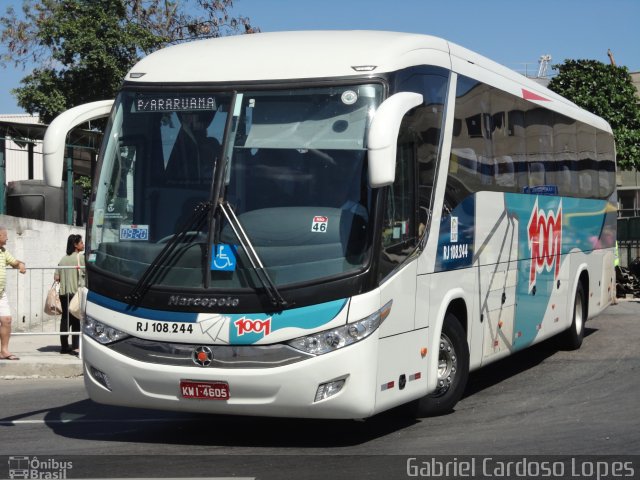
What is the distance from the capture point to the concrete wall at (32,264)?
682 inches

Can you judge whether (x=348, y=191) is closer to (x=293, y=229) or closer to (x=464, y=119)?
(x=293, y=229)

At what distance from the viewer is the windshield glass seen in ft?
26.6

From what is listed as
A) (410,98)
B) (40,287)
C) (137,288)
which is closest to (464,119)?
(410,98)

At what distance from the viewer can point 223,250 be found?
8188 mm

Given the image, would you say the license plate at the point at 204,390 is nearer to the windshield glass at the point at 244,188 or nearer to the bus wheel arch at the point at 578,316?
the windshield glass at the point at 244,188

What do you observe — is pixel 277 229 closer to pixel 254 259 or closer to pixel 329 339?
pixel 254 259

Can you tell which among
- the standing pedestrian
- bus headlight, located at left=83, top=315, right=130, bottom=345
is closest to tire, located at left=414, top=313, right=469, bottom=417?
bus headlight, located at left=83, top=315, right=130, bottom=345

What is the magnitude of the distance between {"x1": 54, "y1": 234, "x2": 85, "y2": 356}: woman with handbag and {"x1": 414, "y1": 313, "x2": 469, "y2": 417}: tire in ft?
22.3

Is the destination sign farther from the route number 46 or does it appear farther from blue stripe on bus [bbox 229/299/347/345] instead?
blue stripe on bus [bbox 229/299/347/345]

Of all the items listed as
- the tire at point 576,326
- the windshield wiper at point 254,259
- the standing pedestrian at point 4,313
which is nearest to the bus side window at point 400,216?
the windshield wiper at point 254,259

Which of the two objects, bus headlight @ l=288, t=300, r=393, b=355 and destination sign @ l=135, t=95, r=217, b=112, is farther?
destination sign @ l=135, t=95, r=217, b=112

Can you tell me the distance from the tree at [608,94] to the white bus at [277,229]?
26.8 meters

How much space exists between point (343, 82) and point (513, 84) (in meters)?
4.39

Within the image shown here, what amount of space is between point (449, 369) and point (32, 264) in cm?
1256
